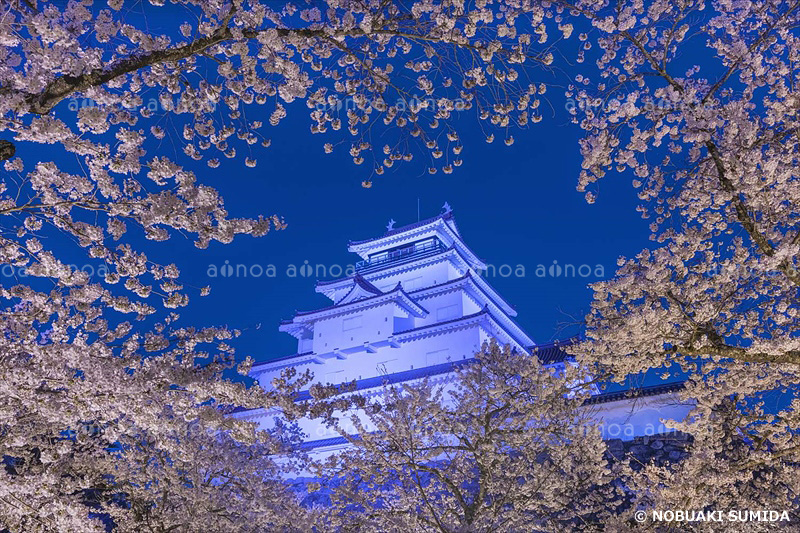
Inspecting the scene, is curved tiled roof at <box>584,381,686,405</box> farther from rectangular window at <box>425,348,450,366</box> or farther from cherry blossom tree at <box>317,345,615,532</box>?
rectangular window at <box>425,348,450,366</box>

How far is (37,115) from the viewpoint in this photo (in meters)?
4.02

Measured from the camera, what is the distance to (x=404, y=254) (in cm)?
3744

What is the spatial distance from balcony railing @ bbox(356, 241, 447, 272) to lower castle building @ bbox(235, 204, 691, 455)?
77mm

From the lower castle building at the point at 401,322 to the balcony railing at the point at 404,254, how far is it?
77 millimetres

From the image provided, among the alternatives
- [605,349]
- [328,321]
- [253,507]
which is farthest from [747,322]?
[328,321]

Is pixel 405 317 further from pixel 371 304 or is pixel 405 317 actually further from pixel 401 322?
pixel 371 304

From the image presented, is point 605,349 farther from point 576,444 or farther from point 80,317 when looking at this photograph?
point 80,317

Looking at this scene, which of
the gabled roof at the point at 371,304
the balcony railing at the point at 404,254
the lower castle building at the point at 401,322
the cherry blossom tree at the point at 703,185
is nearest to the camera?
the cherry blossom tree at the point at 703,185

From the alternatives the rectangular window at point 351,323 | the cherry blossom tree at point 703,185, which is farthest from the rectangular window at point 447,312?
the cherry blossom tree at point 703,185

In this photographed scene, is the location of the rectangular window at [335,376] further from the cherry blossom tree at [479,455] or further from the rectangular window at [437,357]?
the cherry blossom tree at [479,455]

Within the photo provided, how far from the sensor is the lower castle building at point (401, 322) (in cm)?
3005

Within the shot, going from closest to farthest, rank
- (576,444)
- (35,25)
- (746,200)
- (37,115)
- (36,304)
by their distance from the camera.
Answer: (35,25), (37,115), (746,200), (36,304), (576,444)

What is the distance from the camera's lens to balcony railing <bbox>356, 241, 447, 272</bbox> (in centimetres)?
3619

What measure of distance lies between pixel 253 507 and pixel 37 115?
11.7 metres
